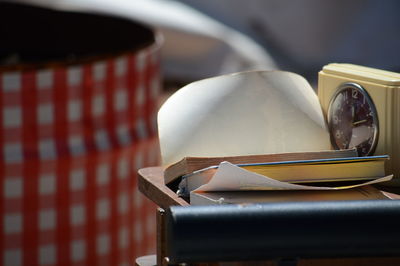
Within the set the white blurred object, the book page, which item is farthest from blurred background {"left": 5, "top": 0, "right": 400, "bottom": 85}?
the book page

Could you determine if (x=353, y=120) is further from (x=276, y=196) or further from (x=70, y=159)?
(x=70, y=159)

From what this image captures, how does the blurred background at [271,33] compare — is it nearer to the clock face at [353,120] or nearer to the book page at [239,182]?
the clock face at [353,120]

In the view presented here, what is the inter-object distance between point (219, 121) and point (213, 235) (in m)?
0.37

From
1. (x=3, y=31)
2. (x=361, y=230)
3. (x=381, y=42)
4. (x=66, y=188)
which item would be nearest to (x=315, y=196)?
(x=361, y=230)

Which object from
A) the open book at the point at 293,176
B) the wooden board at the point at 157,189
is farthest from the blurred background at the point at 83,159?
the open book at the point at 293,176

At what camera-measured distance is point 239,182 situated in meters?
1.06

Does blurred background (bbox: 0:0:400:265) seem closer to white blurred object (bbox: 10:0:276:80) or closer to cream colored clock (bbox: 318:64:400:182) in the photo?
cream colored clock (bbox: 318:64:400:182)

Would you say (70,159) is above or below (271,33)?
below

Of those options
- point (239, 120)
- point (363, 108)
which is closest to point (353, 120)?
point (363, 108)

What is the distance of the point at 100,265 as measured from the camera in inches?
99.3

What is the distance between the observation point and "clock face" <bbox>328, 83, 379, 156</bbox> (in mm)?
1188

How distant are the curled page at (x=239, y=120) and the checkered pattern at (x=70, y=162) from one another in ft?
3.87

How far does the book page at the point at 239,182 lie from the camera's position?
1.05m

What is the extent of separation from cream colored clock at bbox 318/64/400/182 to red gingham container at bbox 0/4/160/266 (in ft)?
3.95
